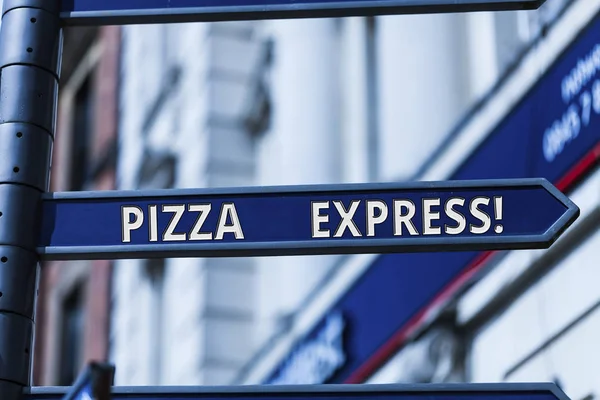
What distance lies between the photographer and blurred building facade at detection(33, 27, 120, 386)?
1991 centimetres

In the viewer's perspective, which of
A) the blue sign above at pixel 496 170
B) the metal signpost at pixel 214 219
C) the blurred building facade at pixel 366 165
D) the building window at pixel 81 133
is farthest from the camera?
the building window at pixel 81 133

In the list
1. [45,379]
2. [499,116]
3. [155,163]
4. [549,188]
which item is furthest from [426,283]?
[45,379]

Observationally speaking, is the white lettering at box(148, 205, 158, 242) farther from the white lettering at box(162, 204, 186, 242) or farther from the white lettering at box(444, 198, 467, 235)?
the white lettering at box(444, 198, 467, 235)

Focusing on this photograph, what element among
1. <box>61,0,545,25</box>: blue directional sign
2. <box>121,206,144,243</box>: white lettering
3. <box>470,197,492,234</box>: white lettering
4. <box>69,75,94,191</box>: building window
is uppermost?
<box>69,75,94,191</box>: building window

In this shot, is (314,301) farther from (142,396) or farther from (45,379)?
(45,379)

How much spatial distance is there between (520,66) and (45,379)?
13.3m

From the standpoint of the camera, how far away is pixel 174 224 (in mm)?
4539

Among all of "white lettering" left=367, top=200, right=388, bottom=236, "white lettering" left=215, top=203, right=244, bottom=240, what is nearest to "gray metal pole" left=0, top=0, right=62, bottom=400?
"white lettering" left=215, top=203, right=244, bottom=240

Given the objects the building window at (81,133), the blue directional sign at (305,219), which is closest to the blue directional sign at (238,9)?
the blue directional sign at (305,219)

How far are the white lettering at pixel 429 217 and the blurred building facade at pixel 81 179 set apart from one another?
14.8 meters

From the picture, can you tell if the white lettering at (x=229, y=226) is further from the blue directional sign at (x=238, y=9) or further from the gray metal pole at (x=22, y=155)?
the blue directional sign at (x=238, y=9)

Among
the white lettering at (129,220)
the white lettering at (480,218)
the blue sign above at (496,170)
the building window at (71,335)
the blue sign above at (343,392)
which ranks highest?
the building window at (71,335)

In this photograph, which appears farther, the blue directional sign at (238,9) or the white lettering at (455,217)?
the blue directional sign at (238,9)

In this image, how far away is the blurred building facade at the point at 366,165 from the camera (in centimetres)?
878
